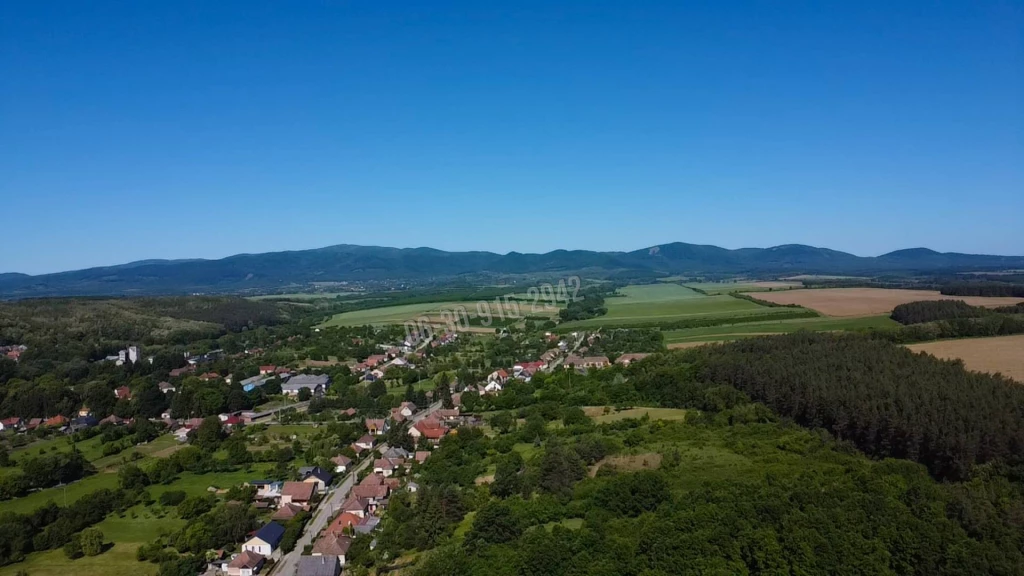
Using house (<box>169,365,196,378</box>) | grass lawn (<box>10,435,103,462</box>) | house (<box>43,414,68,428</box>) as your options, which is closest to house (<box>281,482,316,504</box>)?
grass lawn (<box>10,435,103,462</box>)

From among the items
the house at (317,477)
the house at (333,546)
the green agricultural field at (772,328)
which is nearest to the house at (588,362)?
the green agricultural field at (772,328)

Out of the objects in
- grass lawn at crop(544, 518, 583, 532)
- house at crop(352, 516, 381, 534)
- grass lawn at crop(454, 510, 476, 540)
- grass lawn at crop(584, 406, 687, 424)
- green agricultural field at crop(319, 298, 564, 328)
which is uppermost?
green agricultural field at crop(319, 298, 564, 328)

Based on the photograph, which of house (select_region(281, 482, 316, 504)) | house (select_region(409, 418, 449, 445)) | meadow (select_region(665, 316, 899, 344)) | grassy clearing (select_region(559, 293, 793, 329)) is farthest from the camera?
grassy clearing (select_region(559, 293, 793, 329))

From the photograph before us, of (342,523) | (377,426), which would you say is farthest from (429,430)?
(342,523)

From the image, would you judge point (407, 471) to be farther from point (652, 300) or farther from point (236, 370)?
point (652, 300)

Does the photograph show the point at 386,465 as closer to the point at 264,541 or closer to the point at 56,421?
the point at 264,541

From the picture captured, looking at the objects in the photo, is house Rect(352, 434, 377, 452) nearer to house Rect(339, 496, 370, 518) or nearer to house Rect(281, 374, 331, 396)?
house Rect(339, 496, 370, 518)
